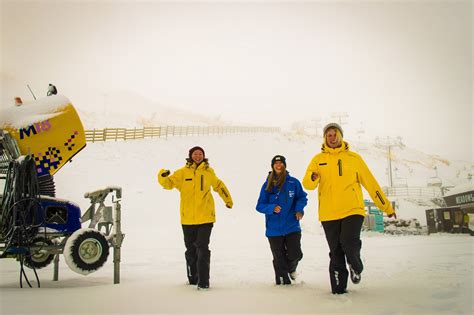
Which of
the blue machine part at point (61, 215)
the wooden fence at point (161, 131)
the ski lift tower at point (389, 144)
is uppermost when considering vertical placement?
the wooden fence at point (161, 131)

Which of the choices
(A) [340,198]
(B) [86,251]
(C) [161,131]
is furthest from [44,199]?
(C) [161,131]

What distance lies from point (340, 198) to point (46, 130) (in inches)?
151

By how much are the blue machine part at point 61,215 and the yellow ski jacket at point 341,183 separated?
306cm

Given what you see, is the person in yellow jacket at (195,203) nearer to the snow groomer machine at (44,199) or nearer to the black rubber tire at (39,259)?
the snow groomer machine at (44,199)

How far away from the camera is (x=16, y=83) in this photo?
12602 mm

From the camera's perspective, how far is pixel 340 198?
170 inches

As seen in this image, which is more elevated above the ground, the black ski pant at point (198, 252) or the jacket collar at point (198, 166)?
the jacket collar at point (198, 166)

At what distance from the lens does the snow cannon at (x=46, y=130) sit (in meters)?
5.46

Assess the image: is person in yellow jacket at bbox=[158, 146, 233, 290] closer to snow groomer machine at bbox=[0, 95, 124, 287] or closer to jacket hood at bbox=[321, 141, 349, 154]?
snow groomer machine at bbox=[0, 95, 124, 287]

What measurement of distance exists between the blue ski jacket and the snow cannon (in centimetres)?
279

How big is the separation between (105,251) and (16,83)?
30.6 ft

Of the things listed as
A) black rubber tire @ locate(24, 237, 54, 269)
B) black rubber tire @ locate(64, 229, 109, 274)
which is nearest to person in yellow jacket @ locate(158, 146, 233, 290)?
black rubber tire @ locate(64, 229, 109, 274)

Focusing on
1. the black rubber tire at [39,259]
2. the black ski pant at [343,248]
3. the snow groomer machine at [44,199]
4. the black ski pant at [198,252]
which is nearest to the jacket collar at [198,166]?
the black ski pant at [198,252]

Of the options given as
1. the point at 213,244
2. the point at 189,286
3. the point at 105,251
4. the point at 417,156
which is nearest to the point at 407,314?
the point at 189,286
